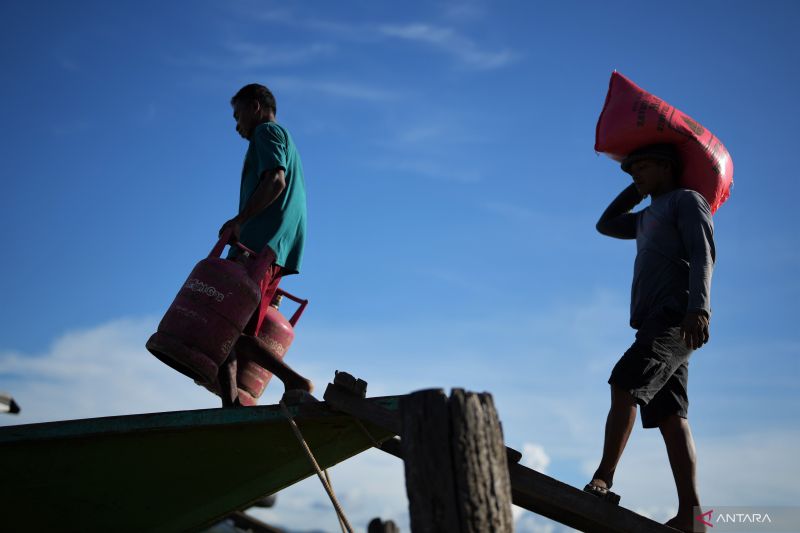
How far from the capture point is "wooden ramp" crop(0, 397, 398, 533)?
3.74 meters

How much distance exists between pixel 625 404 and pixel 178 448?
2057 mm

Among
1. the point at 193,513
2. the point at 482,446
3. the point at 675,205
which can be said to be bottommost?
the point at 482,446

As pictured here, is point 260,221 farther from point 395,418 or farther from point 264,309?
point 395,418

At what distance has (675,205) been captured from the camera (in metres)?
3.91

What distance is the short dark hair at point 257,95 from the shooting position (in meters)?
4.82

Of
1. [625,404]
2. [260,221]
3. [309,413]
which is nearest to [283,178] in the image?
[260,221]

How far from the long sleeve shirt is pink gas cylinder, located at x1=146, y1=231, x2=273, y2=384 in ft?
6.45

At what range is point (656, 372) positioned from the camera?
3.59m

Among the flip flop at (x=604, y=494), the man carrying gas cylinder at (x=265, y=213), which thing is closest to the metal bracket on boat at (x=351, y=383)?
the man carrying gas cylinder at (x=265, y=213)

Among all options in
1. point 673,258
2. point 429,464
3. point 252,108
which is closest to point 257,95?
point 252,108

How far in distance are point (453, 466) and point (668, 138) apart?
238 centimetres

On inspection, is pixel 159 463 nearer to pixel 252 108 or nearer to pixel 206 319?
pixel 206 319

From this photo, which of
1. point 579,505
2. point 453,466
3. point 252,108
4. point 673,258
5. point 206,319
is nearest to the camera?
point 453,466

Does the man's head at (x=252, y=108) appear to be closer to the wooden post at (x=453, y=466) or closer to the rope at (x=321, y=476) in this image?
the rope at (x=321, y=476)
